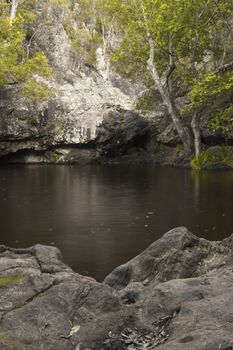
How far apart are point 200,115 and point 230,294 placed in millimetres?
35061

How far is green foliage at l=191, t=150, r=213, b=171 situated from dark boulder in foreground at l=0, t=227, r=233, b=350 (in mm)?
29390

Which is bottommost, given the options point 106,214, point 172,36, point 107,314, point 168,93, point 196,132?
point 106,214

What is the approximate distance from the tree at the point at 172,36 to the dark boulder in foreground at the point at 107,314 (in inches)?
1163

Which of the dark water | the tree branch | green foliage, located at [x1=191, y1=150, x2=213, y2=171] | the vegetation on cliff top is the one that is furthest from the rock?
the dark water

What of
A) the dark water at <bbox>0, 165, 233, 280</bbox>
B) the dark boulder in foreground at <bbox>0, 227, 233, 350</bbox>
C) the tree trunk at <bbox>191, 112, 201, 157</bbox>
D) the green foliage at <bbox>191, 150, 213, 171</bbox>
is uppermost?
the tree trunk at <bbox>191, 112, 201, 157</bbox>

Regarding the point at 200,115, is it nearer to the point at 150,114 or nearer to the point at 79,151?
the point at 150,114

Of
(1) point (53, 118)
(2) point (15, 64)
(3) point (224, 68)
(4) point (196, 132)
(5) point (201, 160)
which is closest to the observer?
(3) point (224, 68)

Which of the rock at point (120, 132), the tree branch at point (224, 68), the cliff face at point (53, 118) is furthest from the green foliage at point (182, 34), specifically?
the cliff face at point (53, 118)

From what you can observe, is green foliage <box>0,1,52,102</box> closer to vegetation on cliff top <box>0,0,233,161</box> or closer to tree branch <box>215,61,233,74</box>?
vegetation on cliff top <box>0,0,233,161</box>

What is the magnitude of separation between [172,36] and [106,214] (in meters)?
25.0

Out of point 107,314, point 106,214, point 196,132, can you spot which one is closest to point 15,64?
point 196,132

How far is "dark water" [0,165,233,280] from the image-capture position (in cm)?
1138

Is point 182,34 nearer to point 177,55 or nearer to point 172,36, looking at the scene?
point 172,36

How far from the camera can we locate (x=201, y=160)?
118 ft
